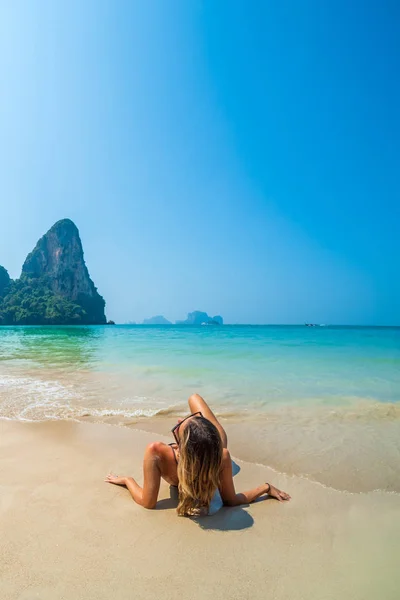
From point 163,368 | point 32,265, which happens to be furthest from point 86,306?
point 163,368

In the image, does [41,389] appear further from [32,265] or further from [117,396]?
[32,265]

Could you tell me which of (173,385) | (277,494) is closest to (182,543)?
(277,494)

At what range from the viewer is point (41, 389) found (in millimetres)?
7164

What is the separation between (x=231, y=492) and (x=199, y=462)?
58cm

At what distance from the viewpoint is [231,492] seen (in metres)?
2.73

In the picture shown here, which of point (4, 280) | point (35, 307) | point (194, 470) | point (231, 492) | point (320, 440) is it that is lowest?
point (320, 440)

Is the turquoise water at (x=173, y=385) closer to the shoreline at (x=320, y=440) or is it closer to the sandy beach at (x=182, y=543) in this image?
the shoreline at (x=320, y=440)

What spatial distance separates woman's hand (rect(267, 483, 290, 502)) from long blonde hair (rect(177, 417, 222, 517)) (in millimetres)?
703

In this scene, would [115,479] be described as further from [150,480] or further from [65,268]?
[65,268]

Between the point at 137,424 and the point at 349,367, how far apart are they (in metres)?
9.56

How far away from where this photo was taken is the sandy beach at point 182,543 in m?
1.79

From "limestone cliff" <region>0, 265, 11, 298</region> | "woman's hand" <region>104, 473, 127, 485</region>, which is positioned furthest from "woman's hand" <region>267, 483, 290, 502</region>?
"limestone cliff" <region>0, 265, 11, 298</region>

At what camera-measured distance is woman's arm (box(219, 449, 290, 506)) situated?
8.73 feet

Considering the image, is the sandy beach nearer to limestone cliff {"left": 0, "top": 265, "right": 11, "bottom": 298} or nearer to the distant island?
the distant island
